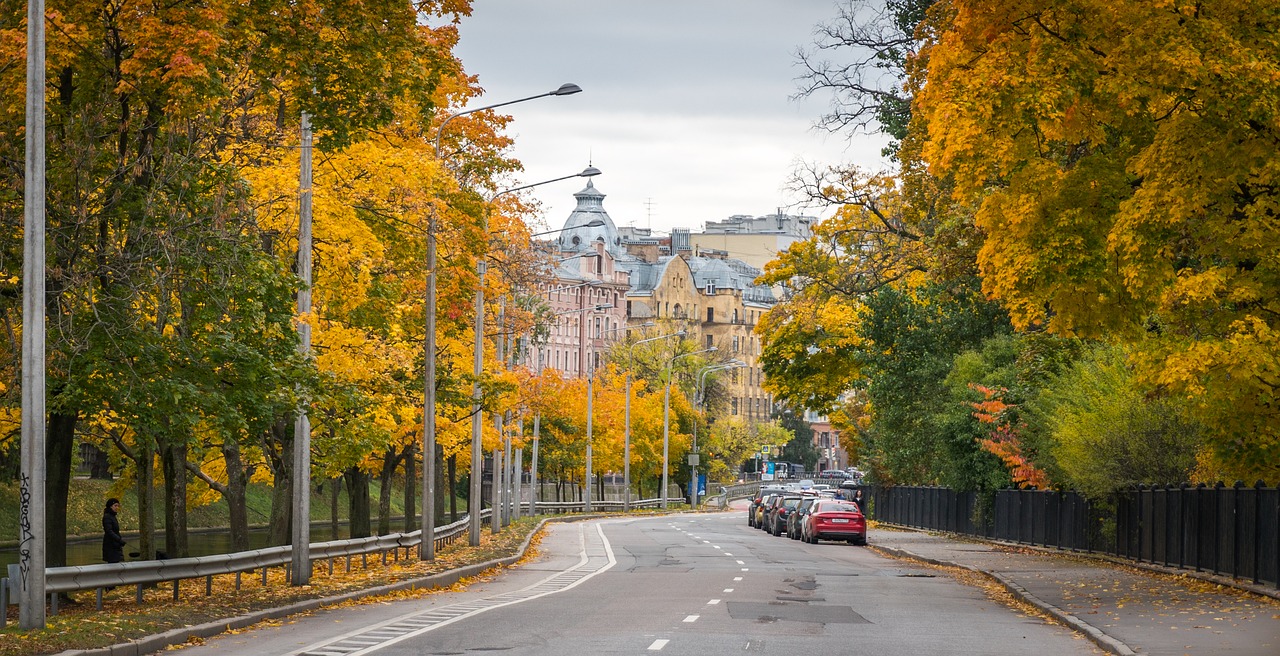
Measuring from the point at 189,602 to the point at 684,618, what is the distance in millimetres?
6897

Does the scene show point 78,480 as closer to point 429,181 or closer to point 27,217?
point 429,181

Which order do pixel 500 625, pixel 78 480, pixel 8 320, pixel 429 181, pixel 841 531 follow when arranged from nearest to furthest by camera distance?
pixel 500 625, pixel 8 320, pixel 429 181, pixel 841 531, pixel 78 480

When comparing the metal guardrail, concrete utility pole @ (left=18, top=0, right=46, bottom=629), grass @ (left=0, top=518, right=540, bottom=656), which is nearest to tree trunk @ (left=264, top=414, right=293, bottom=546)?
grass @ (left=0, top=518, right=540, bottom=656)

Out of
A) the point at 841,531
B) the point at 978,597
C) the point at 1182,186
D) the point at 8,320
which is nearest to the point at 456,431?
the point at 841,531

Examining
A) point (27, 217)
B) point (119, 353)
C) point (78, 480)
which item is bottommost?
point (78, 480)

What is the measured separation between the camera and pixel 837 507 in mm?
52688

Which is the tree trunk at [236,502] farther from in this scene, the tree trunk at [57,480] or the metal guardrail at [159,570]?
the tree trunk at [57,480]

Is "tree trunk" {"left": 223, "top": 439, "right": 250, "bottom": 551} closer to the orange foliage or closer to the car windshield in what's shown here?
the orange foliage

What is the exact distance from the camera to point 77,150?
21094 mm

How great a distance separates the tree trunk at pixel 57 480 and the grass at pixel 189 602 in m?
0.79

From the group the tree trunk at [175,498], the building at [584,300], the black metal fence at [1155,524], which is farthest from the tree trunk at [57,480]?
the building at [584,300]

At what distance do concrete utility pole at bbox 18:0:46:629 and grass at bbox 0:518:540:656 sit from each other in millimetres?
766

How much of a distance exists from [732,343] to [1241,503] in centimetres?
15940

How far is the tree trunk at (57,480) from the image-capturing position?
22594mm
